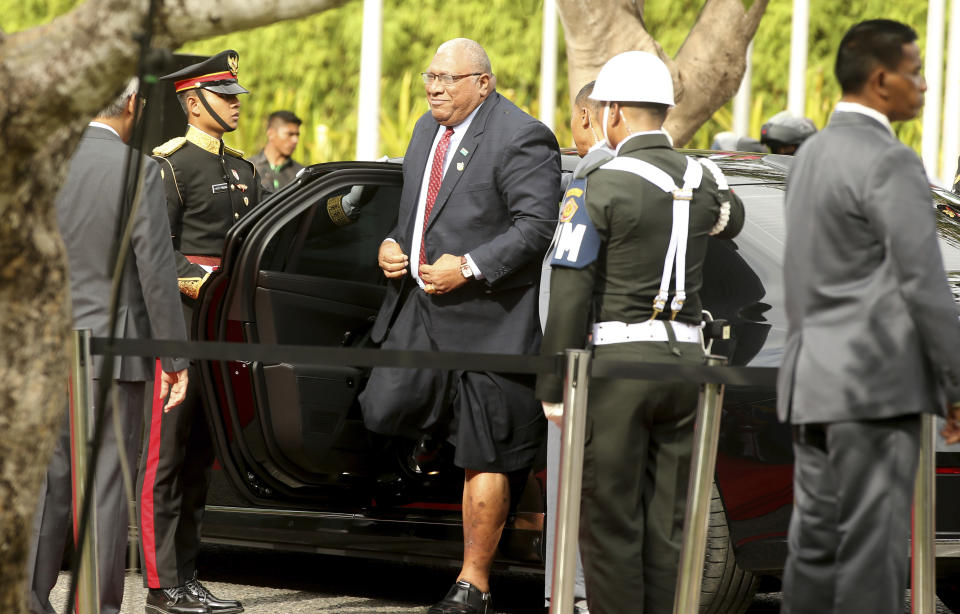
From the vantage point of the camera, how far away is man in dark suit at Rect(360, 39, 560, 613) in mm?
5293

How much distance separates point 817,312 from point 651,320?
0.88 metres

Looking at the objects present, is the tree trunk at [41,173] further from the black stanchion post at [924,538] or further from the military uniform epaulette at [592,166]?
the black stanchion post at [924,538]

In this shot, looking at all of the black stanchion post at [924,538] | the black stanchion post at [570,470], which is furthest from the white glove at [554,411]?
the black stanchion post at [924,538]

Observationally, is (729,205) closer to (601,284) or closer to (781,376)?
(601,284)

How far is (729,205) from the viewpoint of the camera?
15.4 feet

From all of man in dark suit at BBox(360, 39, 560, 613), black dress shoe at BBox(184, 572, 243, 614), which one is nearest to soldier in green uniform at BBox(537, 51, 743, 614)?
man in dark suit at BBox(360, 39, 560, 613)

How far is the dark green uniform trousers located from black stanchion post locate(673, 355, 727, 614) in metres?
0.36

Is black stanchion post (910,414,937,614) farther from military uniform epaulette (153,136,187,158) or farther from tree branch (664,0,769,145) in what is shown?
tree branch (664,0,769,145)

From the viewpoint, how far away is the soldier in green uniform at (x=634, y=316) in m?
4.51

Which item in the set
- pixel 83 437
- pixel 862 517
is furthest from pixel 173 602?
pixel 862 517

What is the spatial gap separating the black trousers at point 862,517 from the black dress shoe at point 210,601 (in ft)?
8.64

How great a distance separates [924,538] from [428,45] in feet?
71.7

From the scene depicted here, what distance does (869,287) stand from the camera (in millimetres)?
3656

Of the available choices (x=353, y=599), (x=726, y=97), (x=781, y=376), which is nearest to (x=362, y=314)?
(x=353, y=599)
